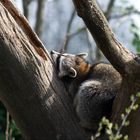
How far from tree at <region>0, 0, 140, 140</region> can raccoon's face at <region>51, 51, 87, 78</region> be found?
327 millimetres

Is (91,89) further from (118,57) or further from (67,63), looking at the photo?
(118,57)

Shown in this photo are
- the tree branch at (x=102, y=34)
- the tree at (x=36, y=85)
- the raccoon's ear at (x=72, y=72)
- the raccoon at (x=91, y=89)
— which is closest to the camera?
the tree branch at (x=102, y=34)

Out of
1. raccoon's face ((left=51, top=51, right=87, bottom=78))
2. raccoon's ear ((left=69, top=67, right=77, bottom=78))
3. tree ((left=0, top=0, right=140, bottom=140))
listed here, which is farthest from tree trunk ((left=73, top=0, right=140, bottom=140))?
raccoon's ear ((left=69, top=67, right=77, bottom=78))

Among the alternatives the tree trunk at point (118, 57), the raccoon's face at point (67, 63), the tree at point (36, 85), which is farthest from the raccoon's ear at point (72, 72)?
the tree trunk at point (118, 57)

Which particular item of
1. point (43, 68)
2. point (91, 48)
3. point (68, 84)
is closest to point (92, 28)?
point (43, 68)

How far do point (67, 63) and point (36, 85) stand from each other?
50.6 inches

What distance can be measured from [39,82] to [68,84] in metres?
0.56

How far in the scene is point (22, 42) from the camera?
16.5 feet

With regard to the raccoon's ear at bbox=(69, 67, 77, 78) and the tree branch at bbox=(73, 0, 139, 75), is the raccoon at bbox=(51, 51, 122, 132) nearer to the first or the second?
the raccoon's ear at bbox=(69, 67, 77, 78)

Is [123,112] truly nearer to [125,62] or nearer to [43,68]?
[125,62]

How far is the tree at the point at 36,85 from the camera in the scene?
4762mm

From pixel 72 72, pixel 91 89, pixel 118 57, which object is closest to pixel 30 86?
pixel 118 57

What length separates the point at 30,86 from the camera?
4.98 m

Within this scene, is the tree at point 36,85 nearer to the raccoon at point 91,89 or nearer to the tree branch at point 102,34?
the tree branch at point 102,34
